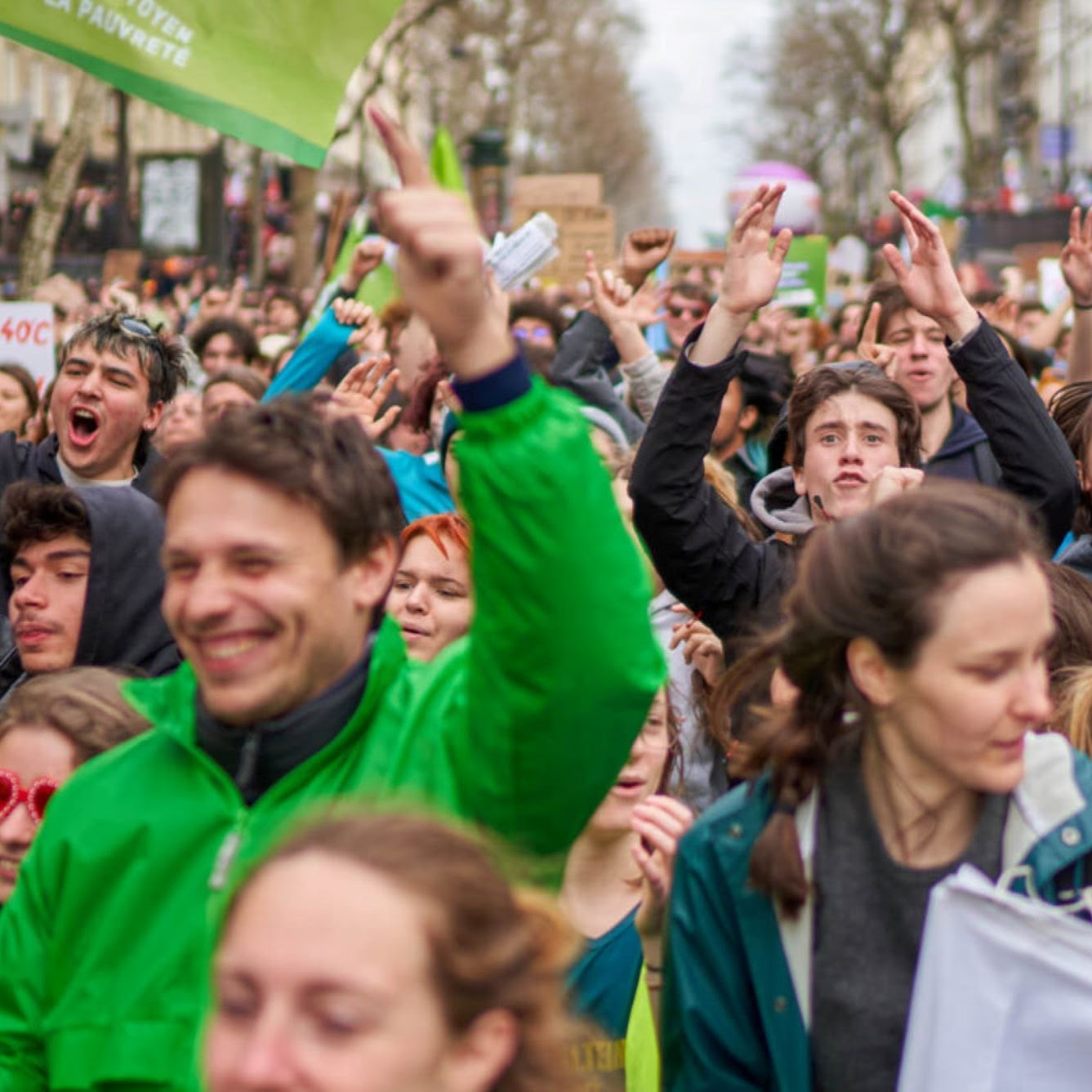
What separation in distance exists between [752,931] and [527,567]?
71 cm

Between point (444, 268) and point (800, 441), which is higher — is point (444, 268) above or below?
above

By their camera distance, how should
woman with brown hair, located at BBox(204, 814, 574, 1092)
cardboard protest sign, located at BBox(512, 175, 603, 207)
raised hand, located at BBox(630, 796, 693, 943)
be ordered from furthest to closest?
cardboard protest sign, located at BBox(512, 175, 603, 207)
raised hand, located at BBox(630, 796, 693, 943)
woman with brown hair, located at BBox(204, 814, 574, 1092)

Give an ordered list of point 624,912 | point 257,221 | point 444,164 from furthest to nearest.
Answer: point 257,221 < point 624,912 < point 444,164

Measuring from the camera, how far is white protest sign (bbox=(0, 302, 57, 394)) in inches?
343

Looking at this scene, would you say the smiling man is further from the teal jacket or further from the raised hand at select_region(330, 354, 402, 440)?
the teal jacket

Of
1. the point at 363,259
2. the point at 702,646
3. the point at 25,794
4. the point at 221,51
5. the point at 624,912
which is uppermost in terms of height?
the point at 221,51

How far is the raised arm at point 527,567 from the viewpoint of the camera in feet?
7.21

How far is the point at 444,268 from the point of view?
2.17 m

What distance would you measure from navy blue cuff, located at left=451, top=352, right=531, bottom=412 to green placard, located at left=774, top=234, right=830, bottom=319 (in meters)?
10.7

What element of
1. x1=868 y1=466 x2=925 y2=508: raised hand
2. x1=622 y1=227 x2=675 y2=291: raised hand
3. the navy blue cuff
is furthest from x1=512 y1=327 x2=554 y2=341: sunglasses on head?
the navy blue cuff

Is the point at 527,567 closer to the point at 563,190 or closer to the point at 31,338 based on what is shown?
the point at 31,338

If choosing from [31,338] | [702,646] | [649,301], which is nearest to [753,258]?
[702,646]

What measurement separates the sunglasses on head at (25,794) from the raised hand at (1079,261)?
12.7 feet

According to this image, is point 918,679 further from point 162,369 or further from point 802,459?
point 162,369
